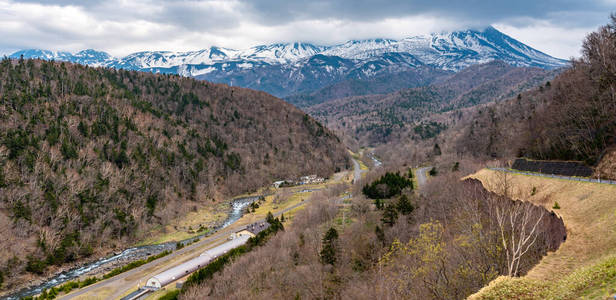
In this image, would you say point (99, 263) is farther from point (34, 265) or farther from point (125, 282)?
point (125, 282)

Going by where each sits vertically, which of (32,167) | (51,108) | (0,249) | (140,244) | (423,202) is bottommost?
(140,244)

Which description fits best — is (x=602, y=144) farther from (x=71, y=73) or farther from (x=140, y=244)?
(x=71, y=73)

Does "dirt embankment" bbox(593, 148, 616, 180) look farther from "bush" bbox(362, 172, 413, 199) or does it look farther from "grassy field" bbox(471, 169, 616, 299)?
"bush" bbox(362, 172, 413, 199)

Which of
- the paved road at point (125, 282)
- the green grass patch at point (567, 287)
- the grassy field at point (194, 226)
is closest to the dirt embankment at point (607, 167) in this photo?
the green grass patch at point (567, 287)

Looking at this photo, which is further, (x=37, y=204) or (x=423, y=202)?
(x=37, y=204)

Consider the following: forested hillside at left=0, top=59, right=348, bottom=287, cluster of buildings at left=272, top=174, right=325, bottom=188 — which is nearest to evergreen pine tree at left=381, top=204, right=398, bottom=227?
forested hillside at left=0, top=59, right=348, bottom=287

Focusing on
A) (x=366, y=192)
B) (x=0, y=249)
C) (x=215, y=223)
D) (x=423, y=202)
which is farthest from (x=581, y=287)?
(x=215, y=223)
